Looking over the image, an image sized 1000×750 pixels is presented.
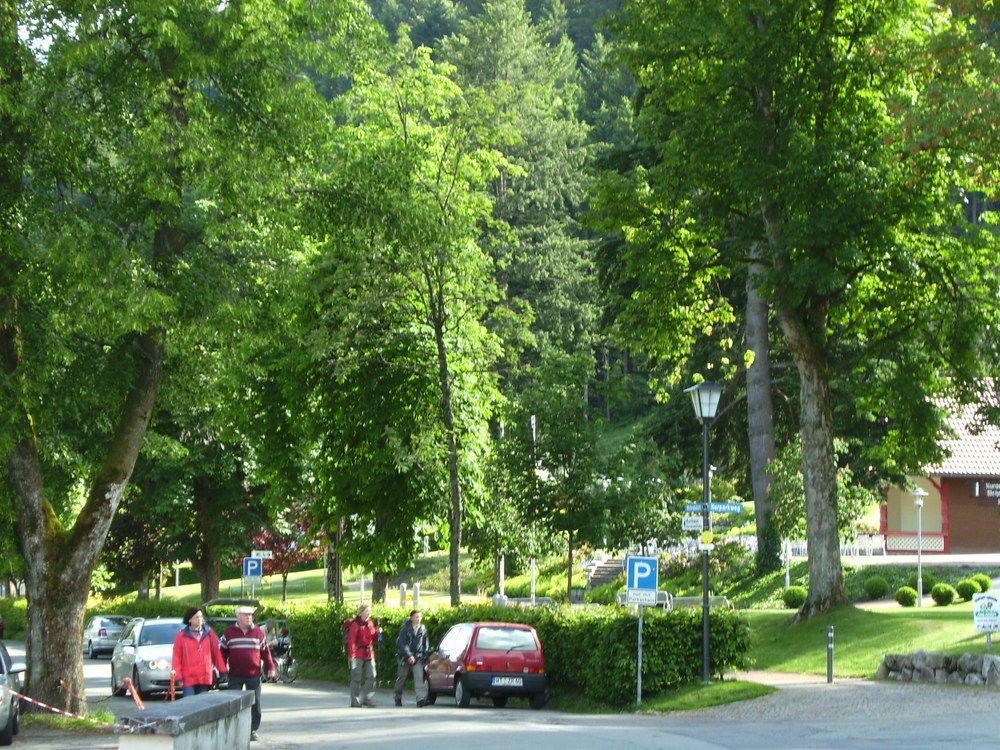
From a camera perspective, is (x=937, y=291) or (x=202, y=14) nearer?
(x=202, y=14)

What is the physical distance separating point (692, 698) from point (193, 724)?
12.2 meters

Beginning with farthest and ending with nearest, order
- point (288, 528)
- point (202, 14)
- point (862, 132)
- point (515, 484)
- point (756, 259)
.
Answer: point (288, 528) → point (515, 484) → point (756, 259) → point (862, 132) → point (202, 14)

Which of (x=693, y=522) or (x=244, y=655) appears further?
(x=693, y=522)

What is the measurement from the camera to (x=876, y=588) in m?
39.0

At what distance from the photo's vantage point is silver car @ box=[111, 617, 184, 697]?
2698cm

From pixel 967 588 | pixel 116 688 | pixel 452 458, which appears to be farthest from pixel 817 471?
pixel 116 688

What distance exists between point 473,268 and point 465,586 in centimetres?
3250

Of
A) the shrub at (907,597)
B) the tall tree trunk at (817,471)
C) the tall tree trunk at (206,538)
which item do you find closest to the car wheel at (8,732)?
the tall tree trunk at (817,471)

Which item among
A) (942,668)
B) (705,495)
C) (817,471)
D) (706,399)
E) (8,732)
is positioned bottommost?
(8,732)

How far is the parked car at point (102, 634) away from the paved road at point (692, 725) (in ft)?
89.4

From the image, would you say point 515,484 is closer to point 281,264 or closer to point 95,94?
point 281,264

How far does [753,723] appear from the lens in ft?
62.7

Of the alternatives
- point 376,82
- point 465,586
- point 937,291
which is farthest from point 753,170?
point 465,586

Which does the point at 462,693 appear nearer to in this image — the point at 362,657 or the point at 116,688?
the point at 362,657
